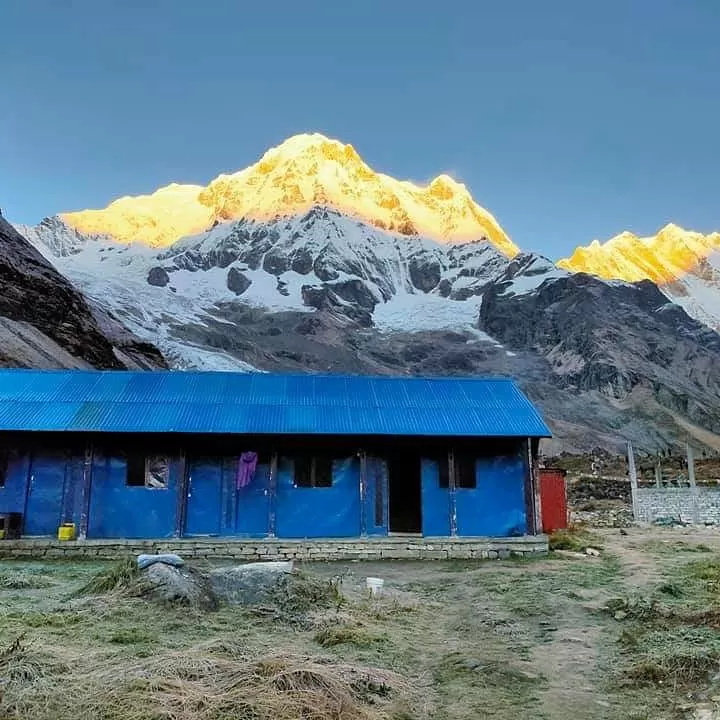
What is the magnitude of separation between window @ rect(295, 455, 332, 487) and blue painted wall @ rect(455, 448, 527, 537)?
3.71m

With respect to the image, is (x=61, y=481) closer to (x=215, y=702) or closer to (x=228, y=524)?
(x=228, y=524)

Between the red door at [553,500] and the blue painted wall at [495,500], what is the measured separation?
15.2ft

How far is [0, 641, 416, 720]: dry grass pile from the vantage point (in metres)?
6.40

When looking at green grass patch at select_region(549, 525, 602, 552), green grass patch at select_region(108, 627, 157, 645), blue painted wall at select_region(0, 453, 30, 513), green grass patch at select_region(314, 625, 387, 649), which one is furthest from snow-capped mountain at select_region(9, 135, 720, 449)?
green grass patch at select_region(108, 627, 157, 645)

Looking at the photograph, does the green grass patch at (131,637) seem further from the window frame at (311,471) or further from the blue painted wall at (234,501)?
the window frame at (311,471)

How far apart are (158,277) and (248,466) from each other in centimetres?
17372

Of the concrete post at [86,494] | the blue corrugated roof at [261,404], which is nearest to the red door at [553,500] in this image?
the blue corrugated roof at [261,404]

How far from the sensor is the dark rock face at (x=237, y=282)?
182 meters

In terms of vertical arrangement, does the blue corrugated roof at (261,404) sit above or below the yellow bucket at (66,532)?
above

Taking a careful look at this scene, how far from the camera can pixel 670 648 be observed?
8.94 meters

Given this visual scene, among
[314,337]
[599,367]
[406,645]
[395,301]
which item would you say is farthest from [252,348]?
[406,645]

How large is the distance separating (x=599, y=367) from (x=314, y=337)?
55.2 m

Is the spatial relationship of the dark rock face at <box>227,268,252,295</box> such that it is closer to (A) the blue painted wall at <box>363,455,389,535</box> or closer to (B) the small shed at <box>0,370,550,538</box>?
(B) the small shed at <box>0,370,550,538</box>

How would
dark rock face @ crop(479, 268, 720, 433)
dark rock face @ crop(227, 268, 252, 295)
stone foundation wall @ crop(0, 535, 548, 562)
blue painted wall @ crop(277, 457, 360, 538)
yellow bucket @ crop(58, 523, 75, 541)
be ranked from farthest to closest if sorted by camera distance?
dark rock face @ crop(227, 268, 252, 295) → dark rock face @ crop(479, 268, 720, 433) → blue painted wall @ crop(277, 457, 360, 538) → yellow bucket @ crop(58, 523, 75, 541) → stone foundation wall @ crop(0, 535, 548, 562)
